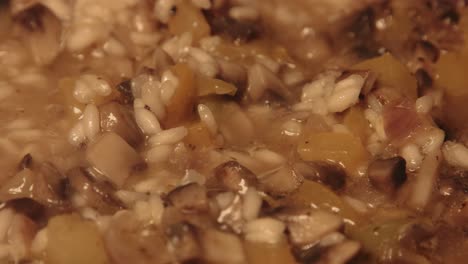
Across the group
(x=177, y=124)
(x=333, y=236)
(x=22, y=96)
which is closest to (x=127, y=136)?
(x=177, y=124)

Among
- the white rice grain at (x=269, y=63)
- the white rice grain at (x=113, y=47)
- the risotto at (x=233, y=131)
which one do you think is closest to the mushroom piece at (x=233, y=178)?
the risotto at (x=233, y=131)

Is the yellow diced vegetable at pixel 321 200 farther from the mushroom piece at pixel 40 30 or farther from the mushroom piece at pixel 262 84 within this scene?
the mushroom piece at pixel 40 30

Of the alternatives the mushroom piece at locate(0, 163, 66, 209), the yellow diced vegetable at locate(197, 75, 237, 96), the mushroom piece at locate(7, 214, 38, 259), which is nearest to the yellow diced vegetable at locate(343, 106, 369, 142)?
Result: the yellow diced vegetable at locate(197, 75, 237, 96)

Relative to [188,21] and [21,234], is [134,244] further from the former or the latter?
[188,21]

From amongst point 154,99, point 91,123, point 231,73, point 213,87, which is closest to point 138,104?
point 154,99

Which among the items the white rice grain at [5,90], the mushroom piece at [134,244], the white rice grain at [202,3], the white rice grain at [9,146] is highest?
the white rice grain at [202,3]

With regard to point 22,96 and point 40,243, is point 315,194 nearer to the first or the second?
point 40,243
